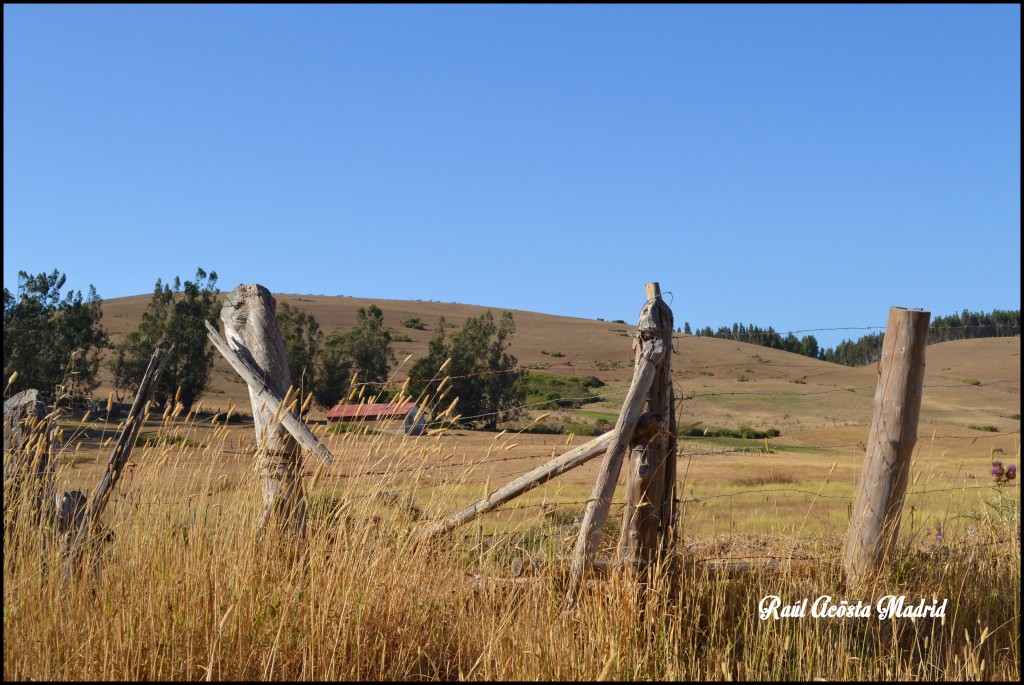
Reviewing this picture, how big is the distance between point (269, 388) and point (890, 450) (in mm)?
3906

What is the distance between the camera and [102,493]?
16.3 ft

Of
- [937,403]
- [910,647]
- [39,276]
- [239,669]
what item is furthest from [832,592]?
[937,403]

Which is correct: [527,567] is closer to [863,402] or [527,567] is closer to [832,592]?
[832,592]

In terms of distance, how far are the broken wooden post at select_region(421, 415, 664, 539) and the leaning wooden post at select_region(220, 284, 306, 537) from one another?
933 mm

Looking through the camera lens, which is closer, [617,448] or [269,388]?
[617,448]

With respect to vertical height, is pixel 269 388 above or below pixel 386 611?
above

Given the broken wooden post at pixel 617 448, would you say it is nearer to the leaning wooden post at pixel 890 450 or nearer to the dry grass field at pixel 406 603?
the dry grass field at pixel 406 603

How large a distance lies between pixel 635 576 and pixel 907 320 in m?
2.30

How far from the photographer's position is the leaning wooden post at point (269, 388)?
16.7ft

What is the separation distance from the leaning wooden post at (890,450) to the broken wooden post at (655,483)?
1229 millimetres

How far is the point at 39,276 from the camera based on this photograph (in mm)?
32125
